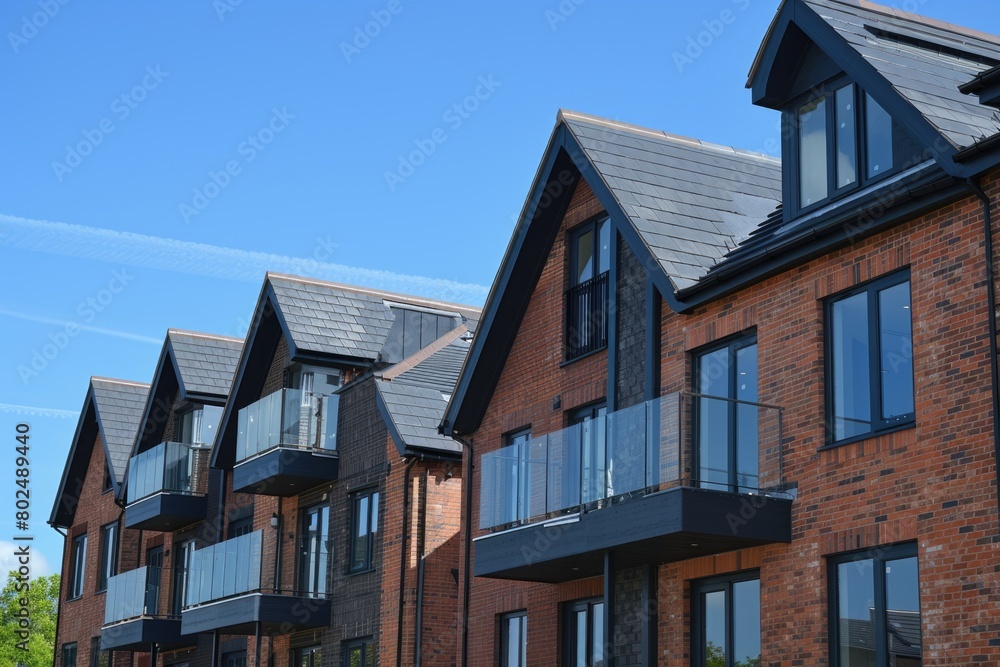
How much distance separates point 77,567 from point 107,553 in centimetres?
264

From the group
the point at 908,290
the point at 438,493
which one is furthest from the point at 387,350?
the point at 908,290

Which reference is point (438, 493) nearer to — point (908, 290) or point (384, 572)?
point (384, 572)

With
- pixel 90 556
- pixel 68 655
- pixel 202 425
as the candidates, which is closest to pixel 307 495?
pixel 202 425

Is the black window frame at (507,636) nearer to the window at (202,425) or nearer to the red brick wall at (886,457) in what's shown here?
the red brick wall at (886,457)

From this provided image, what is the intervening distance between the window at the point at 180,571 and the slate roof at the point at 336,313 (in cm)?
713

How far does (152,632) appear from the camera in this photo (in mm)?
32656

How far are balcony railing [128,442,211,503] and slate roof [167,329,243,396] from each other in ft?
5.07

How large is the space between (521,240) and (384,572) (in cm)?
679

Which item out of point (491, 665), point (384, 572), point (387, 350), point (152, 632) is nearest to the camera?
point (491, 665)

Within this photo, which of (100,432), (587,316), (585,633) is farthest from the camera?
(100,432)

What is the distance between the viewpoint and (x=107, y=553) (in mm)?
38781

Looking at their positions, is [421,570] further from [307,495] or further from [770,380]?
[770,380]

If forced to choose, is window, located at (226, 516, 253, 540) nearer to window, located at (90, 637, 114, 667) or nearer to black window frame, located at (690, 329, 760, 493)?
window, located at (90, 637, 114, 667)

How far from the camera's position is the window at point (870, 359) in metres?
15.3
